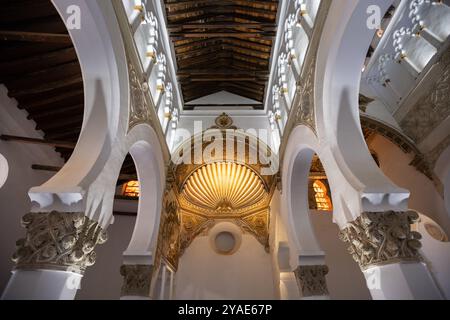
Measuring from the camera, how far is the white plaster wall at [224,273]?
8.62 m

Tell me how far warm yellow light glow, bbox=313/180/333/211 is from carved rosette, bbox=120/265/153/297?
632 cm

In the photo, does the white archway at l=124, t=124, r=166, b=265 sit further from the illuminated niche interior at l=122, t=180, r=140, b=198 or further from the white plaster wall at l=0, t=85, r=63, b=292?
the illuminated niche interior at l=122, t=180, r=140, b=198

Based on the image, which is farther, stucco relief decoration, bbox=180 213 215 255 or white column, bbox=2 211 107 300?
stucco relief decoration, bbox=180 213 215 255

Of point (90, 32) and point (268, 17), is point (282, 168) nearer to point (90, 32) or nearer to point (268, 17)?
point (268, 17)

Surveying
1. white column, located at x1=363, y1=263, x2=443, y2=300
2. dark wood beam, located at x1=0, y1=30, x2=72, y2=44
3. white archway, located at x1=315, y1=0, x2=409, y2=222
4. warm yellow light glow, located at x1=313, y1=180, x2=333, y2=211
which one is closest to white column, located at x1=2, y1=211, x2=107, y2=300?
dark wood beam, located at x1=0, y1=30, x2=72, y2=44

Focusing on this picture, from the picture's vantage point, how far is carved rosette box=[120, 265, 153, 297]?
17.1 feet

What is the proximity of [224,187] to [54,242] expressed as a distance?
725cm

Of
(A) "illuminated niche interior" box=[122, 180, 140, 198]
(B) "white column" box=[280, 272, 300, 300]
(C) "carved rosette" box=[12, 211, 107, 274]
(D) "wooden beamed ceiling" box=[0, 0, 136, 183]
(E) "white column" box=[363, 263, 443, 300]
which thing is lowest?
(E) "white column" box=[363, 263, 443, 300]

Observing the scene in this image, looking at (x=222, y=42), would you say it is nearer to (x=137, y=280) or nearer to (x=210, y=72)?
(x=210, y=72)

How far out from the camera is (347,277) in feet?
26.5

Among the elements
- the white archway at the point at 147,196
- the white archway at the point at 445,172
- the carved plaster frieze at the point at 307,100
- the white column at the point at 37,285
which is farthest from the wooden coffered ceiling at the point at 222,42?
the white column at the point at 37,285

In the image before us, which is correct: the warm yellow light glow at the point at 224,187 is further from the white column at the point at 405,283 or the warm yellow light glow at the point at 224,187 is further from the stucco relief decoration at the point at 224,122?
the white column at the point at 405,283
